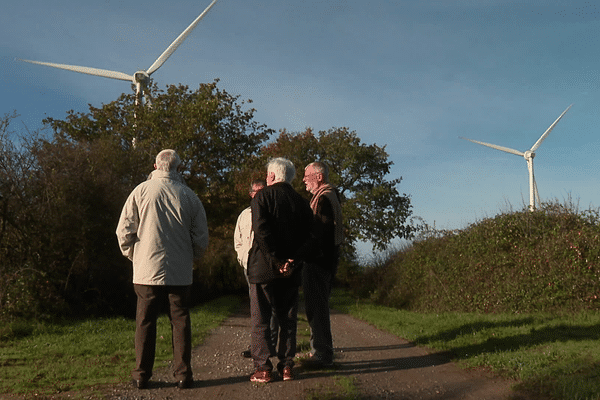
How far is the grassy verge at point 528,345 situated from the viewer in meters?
4.96

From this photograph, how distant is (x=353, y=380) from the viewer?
5141 millimetres

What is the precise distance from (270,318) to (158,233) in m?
1.36

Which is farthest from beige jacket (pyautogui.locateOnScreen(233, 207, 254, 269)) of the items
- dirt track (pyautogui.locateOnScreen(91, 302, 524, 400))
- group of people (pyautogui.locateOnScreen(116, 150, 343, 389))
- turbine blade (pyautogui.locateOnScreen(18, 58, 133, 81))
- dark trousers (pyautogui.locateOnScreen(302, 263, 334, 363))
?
turbine blade (pyautogui.locateOnScreen(18, 58, 133, 81))

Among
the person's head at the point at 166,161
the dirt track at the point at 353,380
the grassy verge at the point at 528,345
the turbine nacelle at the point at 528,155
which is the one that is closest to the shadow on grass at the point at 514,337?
the grassy verge at the point at 528,345

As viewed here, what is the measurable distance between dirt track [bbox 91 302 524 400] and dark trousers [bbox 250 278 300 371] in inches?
9.9

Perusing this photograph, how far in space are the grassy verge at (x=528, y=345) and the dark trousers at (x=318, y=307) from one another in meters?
1.68

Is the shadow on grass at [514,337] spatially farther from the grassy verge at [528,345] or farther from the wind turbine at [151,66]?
the wind turbine at [151,66]

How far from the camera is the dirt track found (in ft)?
15.3

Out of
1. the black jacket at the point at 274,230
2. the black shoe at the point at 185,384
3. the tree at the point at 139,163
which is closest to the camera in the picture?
the black shoe at the point at 185,384

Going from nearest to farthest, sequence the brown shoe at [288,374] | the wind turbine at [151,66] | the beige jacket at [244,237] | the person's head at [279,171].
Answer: the brown shoe at [288,374] → the person's head at [279,171] → the beige jacket at [244,237] → the wind turbine at [151,66]

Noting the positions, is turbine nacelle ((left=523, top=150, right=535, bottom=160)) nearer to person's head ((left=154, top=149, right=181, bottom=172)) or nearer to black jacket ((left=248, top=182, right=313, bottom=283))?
black jacket ((left=248, top=182, right=313, bottom=283))

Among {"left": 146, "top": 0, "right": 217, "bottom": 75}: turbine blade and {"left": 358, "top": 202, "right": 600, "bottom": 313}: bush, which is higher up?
{"left": 146, "top": 0, "right": 217, "bottom": 75}: turbine blade

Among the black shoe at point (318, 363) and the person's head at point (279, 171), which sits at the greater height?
the person's head at point (279, 171)

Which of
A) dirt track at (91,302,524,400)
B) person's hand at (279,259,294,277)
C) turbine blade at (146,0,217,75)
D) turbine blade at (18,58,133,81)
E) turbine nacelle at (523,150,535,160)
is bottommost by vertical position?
dirt track at (91,302,524,400)
